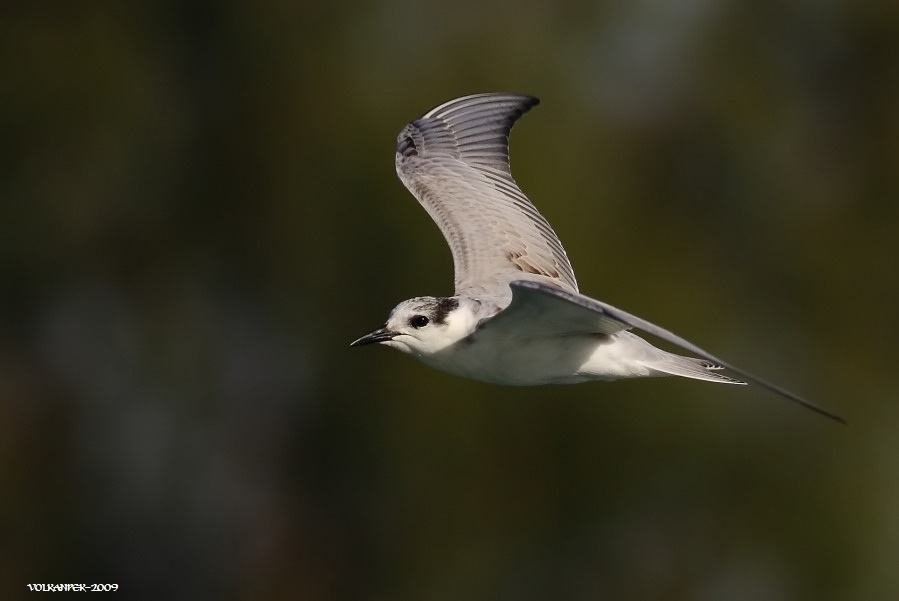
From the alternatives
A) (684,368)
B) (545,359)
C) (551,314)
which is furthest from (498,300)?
(684,368)

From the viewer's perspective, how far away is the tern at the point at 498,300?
8156 millimetres

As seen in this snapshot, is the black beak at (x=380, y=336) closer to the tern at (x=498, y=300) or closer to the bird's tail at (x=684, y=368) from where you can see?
the tern at (x=498, y=300)

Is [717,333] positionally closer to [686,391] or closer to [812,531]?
[686,391]

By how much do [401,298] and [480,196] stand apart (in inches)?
327

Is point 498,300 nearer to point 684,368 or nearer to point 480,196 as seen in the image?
point 684,368

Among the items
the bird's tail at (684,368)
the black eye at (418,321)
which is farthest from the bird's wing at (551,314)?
the black eye at (418,321)

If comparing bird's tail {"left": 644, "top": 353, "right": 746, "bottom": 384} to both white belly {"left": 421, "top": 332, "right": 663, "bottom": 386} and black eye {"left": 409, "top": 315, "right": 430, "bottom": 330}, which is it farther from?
black eye {"left": 409, "top": 315, "right": 430, "bottom": 330}

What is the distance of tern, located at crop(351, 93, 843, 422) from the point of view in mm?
8156

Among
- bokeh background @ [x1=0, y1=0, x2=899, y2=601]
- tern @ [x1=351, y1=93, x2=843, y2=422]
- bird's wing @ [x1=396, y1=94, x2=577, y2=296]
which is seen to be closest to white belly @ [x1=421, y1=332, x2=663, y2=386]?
tern @ [x1=351, y1=93, x2=843, y2=422]

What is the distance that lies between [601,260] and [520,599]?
3858 millimetres

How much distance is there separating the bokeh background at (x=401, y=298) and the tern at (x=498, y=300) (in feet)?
22.4

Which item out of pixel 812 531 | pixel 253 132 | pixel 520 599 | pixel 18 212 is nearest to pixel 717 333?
pixel 812 531

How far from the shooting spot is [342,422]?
2064 centimetres

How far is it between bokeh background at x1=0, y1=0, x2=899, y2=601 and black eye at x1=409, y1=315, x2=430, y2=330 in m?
9.10
